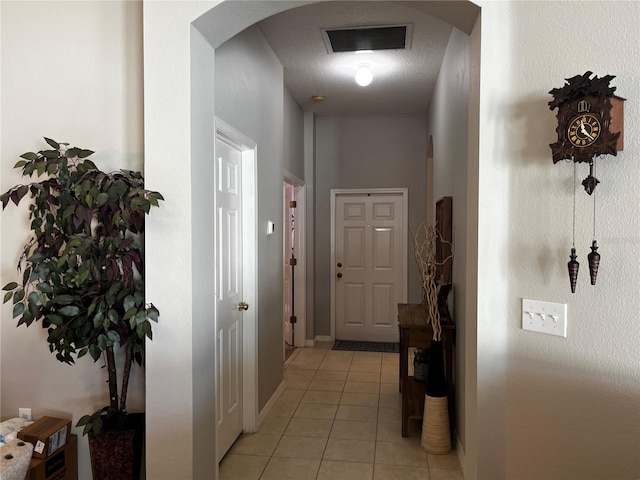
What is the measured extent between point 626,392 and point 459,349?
4.44ft

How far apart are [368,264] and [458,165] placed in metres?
2.94

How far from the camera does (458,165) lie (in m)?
2.98

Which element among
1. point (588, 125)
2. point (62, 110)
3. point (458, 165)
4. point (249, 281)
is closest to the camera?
point (588, 125)

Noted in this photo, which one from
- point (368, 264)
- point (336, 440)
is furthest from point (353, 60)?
point (336, 440)

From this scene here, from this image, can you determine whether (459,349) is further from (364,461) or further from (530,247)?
(530,247)

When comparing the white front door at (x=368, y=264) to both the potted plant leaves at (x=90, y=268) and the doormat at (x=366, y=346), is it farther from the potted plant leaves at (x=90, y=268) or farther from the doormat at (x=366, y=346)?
the potted plant leaves at (x=90, y=268)

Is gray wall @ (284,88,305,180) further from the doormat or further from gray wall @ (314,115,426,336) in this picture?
the doormat

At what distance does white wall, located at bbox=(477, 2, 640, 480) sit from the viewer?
1524 mm

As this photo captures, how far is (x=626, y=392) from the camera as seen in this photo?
5.08 feet

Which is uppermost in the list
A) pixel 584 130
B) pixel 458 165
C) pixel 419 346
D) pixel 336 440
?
pixel 458 165

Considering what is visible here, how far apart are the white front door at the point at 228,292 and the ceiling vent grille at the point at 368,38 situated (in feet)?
4.01

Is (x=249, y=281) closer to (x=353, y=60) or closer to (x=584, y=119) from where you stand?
(x=353, y=60)

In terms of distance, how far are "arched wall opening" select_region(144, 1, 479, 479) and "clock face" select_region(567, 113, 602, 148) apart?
0.73 metres

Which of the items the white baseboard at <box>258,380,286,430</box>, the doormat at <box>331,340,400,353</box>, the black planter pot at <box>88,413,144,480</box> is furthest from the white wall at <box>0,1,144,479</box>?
the doormat at <box>331,340,400,353</box>
